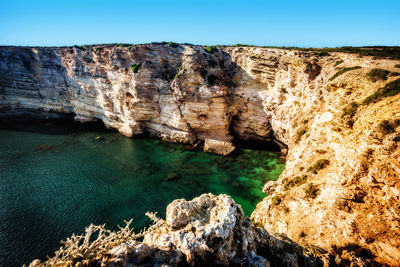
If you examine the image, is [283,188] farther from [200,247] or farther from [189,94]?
[189,94]

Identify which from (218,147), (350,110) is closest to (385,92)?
(350,110)

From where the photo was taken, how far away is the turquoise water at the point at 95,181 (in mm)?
16094

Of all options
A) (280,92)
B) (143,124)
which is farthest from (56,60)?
(280,92)

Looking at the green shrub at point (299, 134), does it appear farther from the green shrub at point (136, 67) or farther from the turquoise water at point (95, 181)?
the green shrub at point (136, 67)

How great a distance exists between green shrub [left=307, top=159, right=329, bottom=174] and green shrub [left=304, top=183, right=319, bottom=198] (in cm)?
123

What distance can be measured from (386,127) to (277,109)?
17.2 m

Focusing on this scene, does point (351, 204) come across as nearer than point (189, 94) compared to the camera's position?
Yes

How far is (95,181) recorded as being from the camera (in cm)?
2238

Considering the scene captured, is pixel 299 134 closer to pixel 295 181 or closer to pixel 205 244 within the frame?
pixel 295 181

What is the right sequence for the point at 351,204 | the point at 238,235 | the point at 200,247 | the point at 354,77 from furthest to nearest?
the point at 354,77 < the point at 351,204 < the point at 238,235 < the point at 200,247

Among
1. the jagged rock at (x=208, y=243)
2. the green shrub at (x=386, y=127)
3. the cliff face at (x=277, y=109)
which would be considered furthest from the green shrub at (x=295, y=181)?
the jagged rock at (x=208, y=243)

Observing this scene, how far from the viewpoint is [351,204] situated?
9164mm

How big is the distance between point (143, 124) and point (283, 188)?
96.9 feet

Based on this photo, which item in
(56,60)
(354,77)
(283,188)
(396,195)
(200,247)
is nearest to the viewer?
(200,247)
